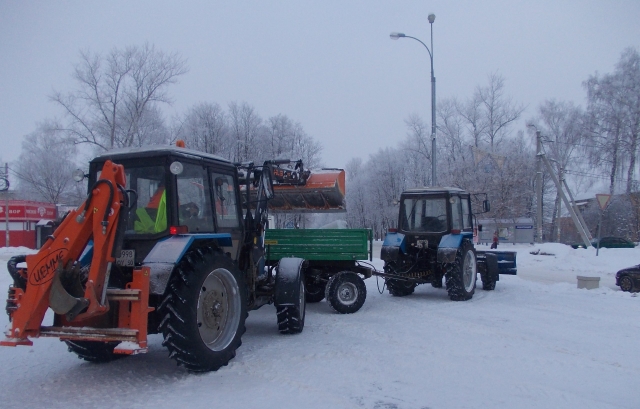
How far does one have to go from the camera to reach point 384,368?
6.11m

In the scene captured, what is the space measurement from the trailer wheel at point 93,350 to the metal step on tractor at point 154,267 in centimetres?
1

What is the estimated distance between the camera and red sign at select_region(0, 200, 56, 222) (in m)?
39.6

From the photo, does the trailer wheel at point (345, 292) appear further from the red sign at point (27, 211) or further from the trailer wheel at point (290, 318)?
the red sign at point (27, 211)

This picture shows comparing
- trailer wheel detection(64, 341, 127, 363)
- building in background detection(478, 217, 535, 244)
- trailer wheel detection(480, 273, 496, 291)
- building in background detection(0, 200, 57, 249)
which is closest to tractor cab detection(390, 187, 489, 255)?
trailer wheel detection(480, 273, 496, 291)

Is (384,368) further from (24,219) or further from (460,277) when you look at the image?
(24,219)

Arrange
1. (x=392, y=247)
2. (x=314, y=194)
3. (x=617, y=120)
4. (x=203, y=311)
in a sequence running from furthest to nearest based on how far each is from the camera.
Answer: (x=617, y=120), (x=392, y=247), (x=314, y=194), (x=203, y=311)

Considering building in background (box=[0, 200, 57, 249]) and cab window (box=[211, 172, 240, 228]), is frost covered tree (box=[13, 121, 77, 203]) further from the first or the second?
cab window (box=[211, 172, 240, 228])

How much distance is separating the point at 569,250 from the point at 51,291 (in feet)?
80.1

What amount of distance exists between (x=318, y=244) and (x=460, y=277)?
11.3ft

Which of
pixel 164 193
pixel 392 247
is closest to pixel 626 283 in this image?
pixel 392 247

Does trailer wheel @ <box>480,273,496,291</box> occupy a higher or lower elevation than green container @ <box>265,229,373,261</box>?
lower

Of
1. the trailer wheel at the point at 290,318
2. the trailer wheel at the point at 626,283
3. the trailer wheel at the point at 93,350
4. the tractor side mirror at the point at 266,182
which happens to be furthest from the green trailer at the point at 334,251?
the trailer wheel at the point at 626,283

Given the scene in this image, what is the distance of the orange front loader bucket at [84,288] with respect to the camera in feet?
16.4

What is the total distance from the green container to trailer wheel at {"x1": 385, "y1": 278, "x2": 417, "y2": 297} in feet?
8.04
